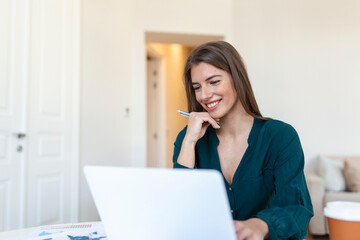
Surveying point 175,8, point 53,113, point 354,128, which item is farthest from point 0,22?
point 354,128

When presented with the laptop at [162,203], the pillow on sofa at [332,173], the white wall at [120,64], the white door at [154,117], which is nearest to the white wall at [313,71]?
the pillow on sofa at [332,173]

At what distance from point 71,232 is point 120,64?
3.46 m

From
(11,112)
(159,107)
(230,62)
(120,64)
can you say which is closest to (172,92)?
(159,107)

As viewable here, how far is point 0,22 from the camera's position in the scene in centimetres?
238

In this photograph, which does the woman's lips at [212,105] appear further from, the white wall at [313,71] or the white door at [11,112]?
the white wall at [313,71]

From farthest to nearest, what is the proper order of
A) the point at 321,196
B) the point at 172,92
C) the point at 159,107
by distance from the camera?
the point at 172,92 < the point at 159,107 < the point at 321,196

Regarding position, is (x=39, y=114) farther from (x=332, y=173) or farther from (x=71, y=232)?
(x=332, y=173)

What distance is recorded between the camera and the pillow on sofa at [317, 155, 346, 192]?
12.7 feet

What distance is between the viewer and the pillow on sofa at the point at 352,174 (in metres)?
3.84

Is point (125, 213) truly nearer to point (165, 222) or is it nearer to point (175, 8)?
point (165, 222)

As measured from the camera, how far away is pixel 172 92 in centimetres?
715

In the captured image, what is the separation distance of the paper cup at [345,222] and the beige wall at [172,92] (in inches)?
197

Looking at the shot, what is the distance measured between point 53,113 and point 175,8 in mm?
2375

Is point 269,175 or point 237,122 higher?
point 237,122
